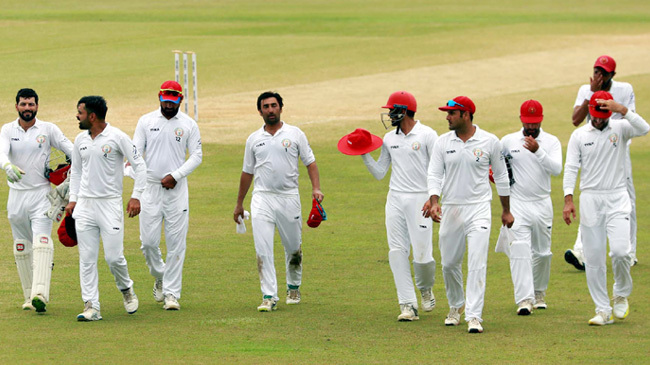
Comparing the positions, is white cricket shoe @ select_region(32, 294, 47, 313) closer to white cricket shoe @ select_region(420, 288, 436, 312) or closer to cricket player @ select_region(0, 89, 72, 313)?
cricket player @ select_region(0, 89, 72, 313)

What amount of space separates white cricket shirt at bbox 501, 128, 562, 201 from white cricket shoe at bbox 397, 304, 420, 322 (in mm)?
1896

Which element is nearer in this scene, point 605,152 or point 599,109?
point 599,109

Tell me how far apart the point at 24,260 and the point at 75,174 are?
151 centimetres

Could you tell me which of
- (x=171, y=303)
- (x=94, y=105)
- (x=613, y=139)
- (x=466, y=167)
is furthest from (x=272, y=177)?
(x=613, y=139)

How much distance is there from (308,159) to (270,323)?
7.26ft

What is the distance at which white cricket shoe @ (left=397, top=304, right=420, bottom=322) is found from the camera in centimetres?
1239

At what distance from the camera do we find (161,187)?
1332cm

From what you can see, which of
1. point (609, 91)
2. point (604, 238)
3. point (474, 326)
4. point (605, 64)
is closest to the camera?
point (474, 326)

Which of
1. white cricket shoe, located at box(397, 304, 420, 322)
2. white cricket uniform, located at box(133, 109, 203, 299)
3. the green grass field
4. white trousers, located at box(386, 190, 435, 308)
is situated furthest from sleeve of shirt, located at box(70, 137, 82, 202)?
white cricket shoe, located at box(397, 304, 420, 322)

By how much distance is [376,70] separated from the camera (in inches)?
1559

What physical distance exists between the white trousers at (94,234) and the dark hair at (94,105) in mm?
967

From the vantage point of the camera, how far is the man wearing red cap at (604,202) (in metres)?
12.2

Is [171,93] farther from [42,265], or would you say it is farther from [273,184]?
[42,265]

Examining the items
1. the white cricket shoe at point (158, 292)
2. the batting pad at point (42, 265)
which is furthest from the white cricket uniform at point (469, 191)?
the batting pad at point (42, 265)
